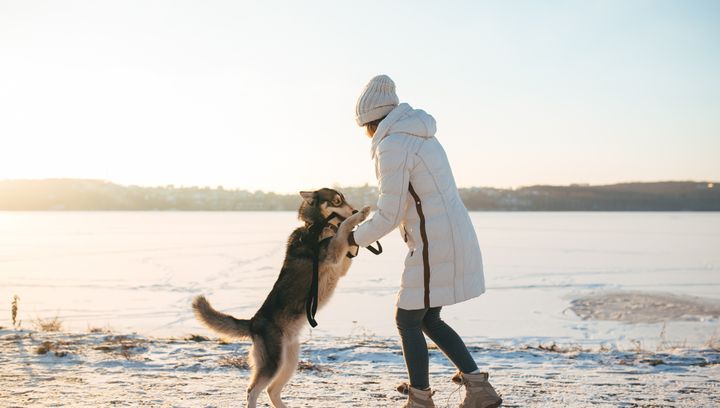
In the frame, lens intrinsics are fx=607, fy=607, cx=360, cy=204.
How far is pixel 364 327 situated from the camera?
34.2 ft

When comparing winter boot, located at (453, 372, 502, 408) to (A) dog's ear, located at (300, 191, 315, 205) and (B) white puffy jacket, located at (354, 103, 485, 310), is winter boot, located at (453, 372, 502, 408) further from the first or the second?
(A) dog's ear, located at (300, 191, 315, 205)

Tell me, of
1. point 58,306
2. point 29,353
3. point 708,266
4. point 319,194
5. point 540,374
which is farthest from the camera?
point 708,266

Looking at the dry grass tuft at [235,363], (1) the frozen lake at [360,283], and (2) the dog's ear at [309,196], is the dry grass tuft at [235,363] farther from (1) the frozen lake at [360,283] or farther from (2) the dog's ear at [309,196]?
(1) the frozen lake at [360,283]

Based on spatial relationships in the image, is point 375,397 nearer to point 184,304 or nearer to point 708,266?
point 184,304

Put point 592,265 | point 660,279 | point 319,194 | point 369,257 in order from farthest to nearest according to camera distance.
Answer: point 369,257
point 592,265
point 660,279
point 319,194

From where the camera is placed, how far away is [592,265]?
19891 millimetres

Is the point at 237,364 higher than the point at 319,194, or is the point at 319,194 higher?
the point at 319,194

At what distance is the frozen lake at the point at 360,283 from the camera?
1064 cm

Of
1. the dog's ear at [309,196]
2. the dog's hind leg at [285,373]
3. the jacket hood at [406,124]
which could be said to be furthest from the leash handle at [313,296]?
the jacket hood at [406,124]

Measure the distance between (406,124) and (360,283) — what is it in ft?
42.3

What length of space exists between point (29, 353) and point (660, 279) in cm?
1515

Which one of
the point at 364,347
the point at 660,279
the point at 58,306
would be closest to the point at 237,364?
the point at 364,347

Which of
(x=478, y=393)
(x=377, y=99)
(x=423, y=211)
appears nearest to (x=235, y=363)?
(x=478, y=393)

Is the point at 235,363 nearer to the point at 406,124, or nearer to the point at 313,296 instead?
the point at 313,296
